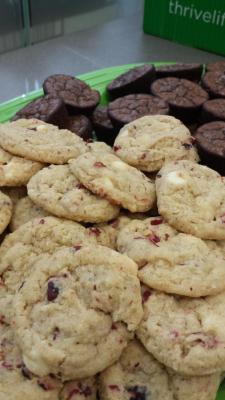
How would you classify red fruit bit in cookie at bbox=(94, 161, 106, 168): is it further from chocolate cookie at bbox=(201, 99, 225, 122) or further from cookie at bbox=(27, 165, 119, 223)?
chocolate cookie at bbox=(201, 99, 225, 122)

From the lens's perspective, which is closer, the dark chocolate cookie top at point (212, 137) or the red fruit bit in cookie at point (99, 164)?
the red fruit bit in cookie at point (99, 164)

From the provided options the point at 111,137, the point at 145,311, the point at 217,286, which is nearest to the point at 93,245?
the point at 145,311

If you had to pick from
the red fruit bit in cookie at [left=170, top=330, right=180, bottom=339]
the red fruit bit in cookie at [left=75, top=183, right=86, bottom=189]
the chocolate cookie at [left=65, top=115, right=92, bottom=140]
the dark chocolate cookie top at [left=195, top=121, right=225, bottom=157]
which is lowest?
the red fruit bit in cookie at [left=170, top=330, right=180, bottom=339]

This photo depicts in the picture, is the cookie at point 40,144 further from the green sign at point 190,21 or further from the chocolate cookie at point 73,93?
the green sign at point 190,21

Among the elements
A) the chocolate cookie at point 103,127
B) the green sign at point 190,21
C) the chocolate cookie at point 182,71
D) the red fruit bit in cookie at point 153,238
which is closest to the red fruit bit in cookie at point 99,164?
the red fruit bit in cookie at point 153,238

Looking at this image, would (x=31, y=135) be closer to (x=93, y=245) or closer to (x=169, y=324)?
(x=93, y=245)

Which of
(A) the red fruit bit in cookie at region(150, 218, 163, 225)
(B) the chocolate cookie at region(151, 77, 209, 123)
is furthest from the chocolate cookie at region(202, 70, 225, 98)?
(A) the red fruit bit in cookie at region(150, 218, 163, 225)
